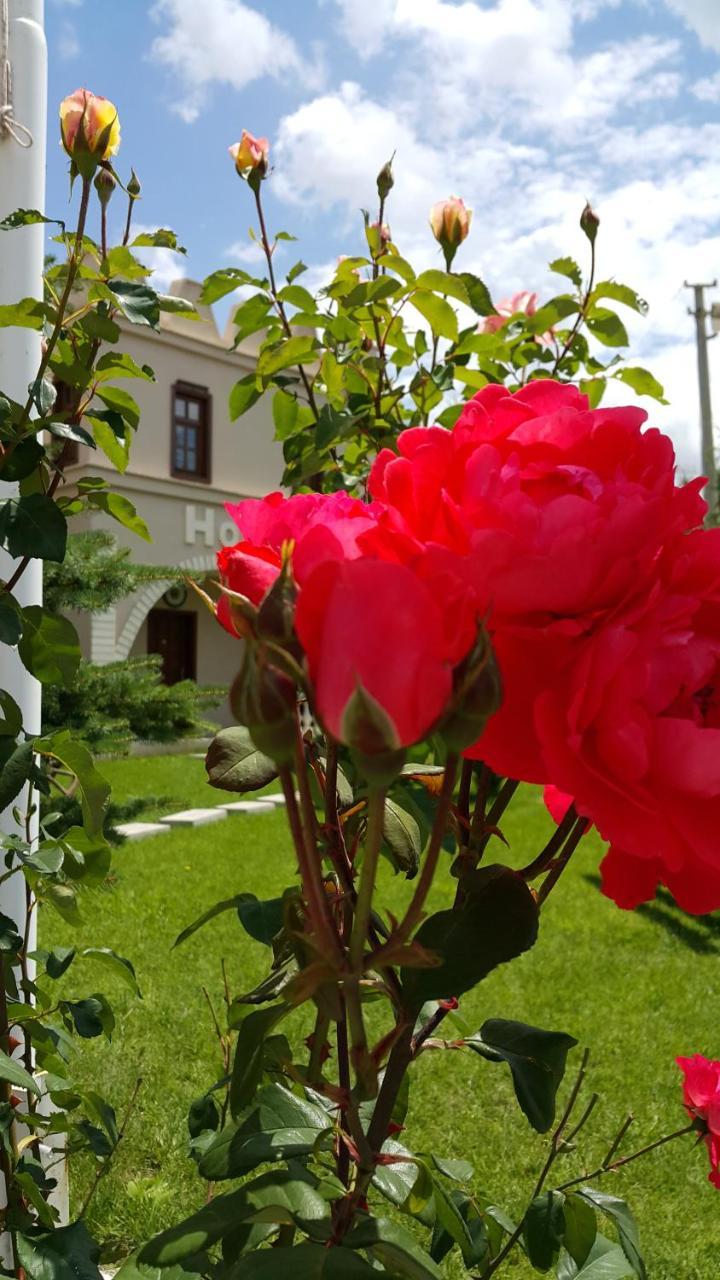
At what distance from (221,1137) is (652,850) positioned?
1.31 feet

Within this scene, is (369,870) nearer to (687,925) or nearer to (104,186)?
(104,186)

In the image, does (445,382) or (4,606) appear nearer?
(4,606)

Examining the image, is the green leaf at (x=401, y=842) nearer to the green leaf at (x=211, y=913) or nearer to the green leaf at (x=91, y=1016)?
the green leaf at (x=211, y=913)

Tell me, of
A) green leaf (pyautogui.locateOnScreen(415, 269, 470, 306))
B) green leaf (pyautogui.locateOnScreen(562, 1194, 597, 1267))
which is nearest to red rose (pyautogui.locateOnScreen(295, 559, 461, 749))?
green leaf (pyautogui.locateOnScreen(562, 1194, 597, 1267))

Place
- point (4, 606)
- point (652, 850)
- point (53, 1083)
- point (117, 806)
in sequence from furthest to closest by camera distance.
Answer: point (117, 806), point (53, 1083), point (4, 606), point (652, 850)

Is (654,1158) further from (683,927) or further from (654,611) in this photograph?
(654,611)

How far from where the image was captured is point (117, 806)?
5891mm

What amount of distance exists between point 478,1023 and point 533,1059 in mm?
2597

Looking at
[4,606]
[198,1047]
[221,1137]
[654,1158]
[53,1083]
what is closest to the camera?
[221,1137]

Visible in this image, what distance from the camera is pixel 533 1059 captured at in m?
0.62

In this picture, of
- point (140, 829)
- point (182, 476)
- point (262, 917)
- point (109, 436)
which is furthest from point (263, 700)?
point (182, 476)

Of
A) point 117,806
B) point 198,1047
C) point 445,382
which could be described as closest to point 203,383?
point 117,806

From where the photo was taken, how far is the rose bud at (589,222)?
1348mm

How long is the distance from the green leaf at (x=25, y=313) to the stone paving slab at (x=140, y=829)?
527cm
